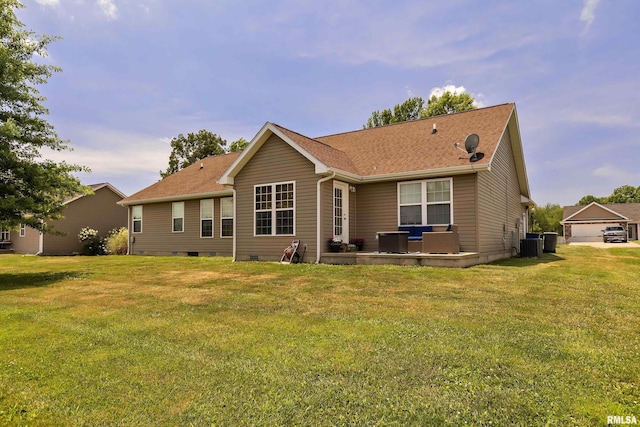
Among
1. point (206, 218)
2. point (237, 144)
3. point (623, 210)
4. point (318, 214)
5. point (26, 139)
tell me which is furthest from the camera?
point (623, 210)

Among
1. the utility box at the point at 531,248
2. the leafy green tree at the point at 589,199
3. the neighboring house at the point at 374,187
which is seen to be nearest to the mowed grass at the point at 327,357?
Answer: the neighboring house at the point at 374,187

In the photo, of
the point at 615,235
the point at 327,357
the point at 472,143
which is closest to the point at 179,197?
the point at 472,143

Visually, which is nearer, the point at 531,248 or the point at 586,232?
the point at 531,248

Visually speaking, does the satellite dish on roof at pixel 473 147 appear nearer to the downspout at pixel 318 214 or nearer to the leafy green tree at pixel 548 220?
the downspout at pixel 318 214

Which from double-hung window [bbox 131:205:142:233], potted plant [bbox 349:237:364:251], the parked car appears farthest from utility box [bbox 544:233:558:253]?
the parked car

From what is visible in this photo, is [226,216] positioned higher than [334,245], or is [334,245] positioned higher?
[226,216]

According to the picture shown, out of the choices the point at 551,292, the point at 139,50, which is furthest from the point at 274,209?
the point at 551,292

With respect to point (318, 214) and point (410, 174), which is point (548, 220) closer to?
point (410, 174)

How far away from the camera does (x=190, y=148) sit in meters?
39.0

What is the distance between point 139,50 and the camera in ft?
41.7

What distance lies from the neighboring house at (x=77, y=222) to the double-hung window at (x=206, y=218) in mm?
10326

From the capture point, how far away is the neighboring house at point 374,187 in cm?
1151

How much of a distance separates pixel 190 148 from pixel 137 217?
2049 cm

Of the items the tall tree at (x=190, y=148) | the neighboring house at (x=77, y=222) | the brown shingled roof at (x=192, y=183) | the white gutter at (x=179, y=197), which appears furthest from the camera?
the tall tree at (x=190, y=148)
